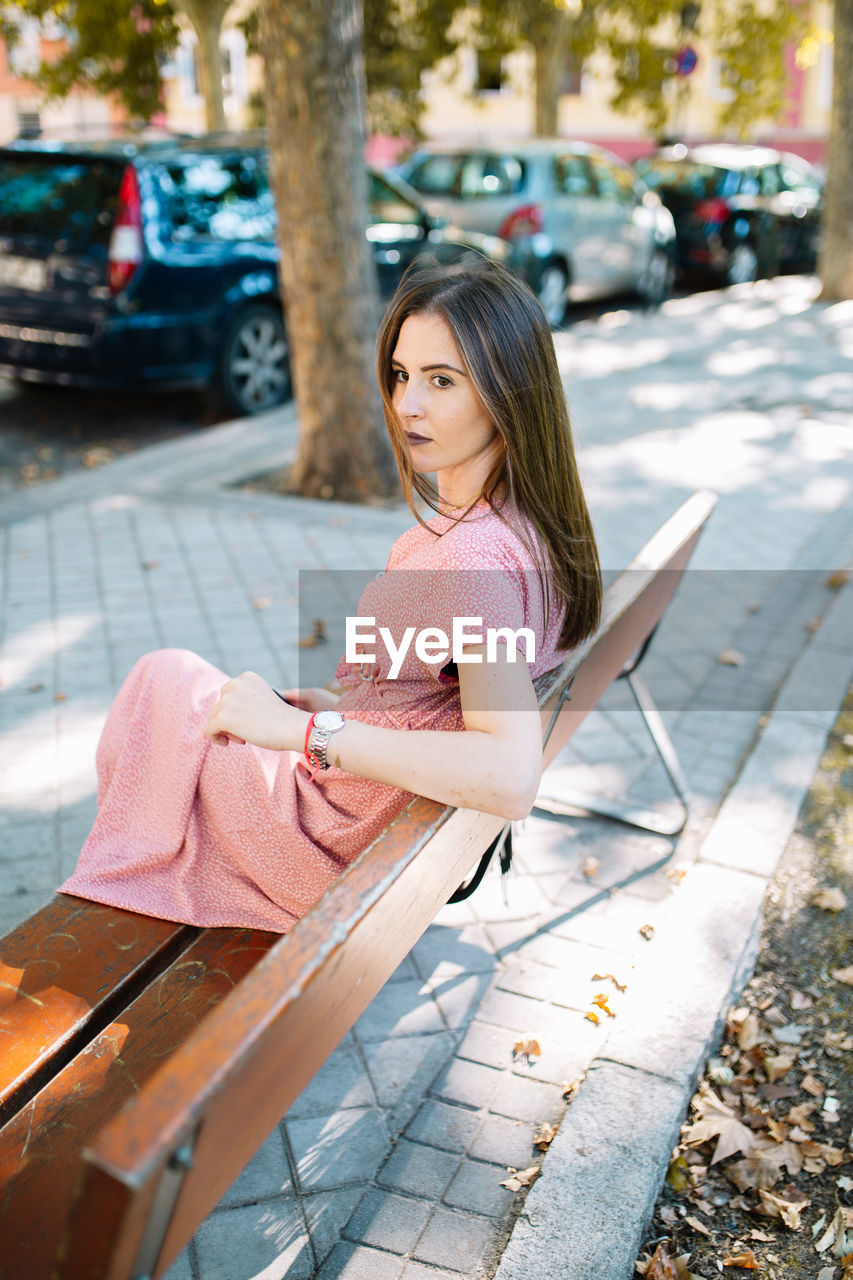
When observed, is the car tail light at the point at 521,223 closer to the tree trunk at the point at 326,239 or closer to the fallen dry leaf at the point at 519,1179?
the tree trunk at the point at 326,239

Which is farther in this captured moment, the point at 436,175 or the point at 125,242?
the point at 436,175

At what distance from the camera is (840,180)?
1322 cm

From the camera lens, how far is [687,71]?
71.3 ft

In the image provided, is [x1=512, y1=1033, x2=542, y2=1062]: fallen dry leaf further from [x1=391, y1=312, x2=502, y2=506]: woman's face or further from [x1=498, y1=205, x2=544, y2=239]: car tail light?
[x1=498, y1=205, x2=544, y2=239]: car tail light

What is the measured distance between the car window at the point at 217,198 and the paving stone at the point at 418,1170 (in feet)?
21.4

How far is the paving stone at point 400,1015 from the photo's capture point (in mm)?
2672

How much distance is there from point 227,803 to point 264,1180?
769 mm

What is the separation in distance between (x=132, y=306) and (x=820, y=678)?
16.5 ft

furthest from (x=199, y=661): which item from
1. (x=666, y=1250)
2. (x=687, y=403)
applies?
(x=687, y=403)

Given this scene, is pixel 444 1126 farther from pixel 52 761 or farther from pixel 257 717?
pixel 52 761

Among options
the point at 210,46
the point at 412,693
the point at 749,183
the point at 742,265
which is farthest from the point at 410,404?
the point at 749,183

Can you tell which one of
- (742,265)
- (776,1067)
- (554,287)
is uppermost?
(554,287)

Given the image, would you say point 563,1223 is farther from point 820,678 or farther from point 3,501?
point 3,501

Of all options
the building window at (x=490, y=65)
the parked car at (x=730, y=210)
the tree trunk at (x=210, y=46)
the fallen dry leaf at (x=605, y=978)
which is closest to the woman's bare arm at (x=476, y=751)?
the fallen dry leaf at (x=605, y=978)
